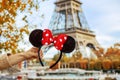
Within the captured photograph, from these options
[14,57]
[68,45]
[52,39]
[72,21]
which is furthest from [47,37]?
[72,21]

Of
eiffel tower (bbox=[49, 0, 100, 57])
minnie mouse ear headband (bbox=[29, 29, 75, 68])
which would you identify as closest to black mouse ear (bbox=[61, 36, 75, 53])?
minnie mouse ear headband (bbox=[29, 29, 75, 68])

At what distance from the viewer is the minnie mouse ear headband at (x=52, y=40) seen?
5.30 feet

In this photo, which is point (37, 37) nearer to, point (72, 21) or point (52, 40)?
point (52, 40)

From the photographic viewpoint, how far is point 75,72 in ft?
83.6

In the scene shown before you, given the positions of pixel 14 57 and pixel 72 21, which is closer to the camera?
pixel 14 57

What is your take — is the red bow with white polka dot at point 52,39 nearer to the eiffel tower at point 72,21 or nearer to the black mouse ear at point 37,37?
the black mouse ear at point 37,37

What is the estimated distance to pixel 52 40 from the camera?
1632 millimetres

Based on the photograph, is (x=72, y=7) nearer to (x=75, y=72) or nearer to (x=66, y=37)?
(x=75, y=72)

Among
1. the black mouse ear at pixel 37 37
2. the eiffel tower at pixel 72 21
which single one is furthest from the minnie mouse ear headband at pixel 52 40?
the eiffel tower at pixel 72 21

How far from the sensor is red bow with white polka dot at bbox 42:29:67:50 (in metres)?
1.61

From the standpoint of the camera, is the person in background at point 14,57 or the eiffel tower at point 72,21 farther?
the eiffel tower at point 72,21

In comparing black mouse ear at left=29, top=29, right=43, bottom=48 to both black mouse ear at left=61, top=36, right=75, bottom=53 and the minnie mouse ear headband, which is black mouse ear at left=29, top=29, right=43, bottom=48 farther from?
black mouse ear at left=61, top=36, right=75, bottom=53

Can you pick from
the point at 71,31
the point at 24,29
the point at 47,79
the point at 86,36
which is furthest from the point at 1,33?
the point at 86,36

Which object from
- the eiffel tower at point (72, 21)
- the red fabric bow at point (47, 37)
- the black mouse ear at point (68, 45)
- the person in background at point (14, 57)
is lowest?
the person in background at point (14, 57)
